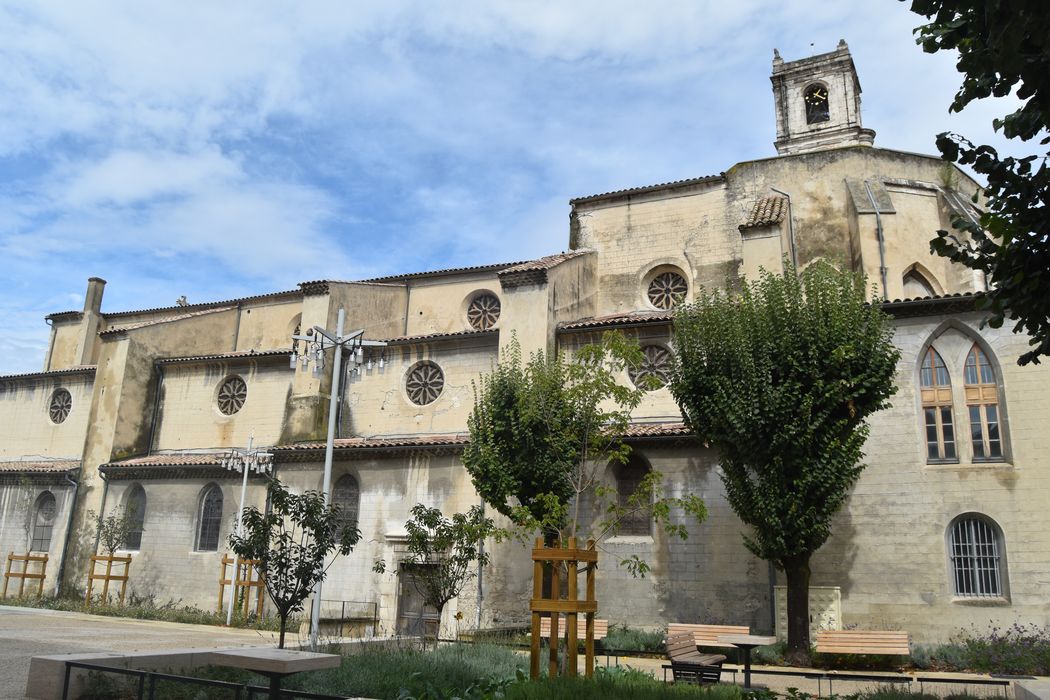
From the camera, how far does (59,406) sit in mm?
33094

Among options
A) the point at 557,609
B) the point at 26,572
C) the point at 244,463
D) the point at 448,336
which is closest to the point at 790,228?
the point at 448,336

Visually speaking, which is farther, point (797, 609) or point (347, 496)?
point (347, 496)

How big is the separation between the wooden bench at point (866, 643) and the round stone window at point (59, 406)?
30.0 m

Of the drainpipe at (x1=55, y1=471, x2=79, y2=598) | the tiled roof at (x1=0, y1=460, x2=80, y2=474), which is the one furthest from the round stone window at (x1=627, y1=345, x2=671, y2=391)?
the tiled roof at (x1=0, y1=460, x2=80, y2=474)

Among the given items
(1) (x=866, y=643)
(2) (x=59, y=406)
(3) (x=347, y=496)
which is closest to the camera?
(1) (x=866, y=643)

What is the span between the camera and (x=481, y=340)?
25.0m

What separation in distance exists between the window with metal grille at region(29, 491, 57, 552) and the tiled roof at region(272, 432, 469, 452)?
36.9ft

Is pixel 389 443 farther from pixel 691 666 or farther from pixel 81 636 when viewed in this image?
pixel 691 666

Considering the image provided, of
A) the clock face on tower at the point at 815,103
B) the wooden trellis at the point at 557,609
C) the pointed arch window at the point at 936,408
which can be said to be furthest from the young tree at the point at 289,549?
the clock face on tower at the point at 815,103

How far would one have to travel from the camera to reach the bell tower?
98.1 feet

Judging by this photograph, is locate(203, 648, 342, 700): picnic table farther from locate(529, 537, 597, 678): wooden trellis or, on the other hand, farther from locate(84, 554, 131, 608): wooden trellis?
locate(84, 554, 131, 608): wooden trellis

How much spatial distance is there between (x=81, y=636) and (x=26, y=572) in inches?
590

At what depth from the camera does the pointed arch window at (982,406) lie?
17953mm

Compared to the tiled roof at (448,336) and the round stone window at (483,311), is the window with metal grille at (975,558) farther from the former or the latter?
the round stone window at (483,311)
